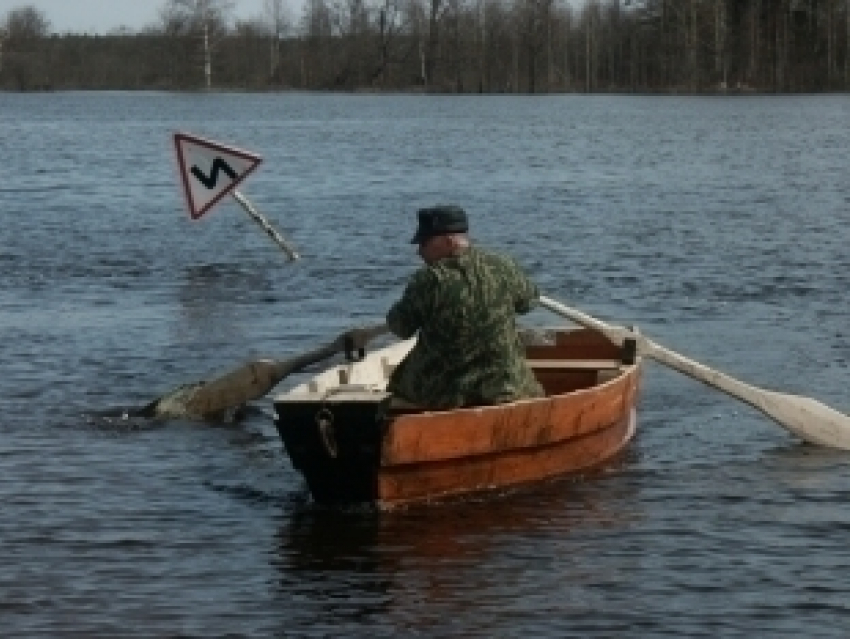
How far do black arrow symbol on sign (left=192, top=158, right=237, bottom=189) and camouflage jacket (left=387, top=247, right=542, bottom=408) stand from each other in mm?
8800

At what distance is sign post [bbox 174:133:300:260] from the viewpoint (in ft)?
67.8

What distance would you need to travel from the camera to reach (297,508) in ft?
41.4

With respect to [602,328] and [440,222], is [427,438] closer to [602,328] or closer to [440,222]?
[440,222]

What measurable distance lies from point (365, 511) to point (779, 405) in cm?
400

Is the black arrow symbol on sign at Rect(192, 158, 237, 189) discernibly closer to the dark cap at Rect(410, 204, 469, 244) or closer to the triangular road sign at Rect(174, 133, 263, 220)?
the triangular road sign at Rect(174, 133, 263, 220)

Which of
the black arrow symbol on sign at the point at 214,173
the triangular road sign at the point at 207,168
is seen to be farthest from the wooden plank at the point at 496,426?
the black arrow symbol on sign at the point at 214,173

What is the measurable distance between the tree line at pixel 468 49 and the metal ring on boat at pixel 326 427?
111 metres

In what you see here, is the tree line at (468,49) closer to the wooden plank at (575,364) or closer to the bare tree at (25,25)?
the bare tree at (25,25)

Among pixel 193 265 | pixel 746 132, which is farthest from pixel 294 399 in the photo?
pixel 746 132

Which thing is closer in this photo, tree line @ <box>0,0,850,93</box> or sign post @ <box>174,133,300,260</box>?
sign post @ <box>174,133,300,260</box>

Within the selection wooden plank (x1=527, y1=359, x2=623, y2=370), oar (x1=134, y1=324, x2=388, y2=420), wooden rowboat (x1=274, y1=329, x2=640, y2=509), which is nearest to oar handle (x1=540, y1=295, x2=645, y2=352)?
wooden plank (x1=527, y1=359, x2=623, y2=370)

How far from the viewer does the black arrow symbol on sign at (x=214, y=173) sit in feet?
69.0

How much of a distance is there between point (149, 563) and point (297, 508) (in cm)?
146

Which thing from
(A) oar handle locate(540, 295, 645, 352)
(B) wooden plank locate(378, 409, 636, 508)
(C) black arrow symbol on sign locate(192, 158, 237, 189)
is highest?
(C) black arrow symbol on sign locate(192, 158, 237, 189)
